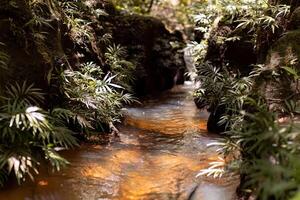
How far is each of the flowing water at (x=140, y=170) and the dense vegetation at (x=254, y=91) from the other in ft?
1.19

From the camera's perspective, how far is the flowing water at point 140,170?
4871mm

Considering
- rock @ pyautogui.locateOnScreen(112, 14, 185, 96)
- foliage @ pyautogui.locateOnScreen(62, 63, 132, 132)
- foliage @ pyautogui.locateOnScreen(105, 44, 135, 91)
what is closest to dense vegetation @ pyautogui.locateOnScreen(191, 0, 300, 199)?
foliage @ pyautogui.locateOnScreen(105, 44, 135, 91)

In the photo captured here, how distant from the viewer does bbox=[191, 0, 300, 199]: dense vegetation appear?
3363 mm

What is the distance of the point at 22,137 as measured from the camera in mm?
4727

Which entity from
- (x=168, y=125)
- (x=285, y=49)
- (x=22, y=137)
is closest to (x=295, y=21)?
(x=285, y=49)

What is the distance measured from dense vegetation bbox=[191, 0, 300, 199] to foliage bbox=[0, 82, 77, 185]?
2.02 m

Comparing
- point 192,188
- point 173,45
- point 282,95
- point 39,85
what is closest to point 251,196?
point 192,188

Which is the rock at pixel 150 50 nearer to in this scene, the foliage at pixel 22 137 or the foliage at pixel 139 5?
the foliage at pixel 139 5

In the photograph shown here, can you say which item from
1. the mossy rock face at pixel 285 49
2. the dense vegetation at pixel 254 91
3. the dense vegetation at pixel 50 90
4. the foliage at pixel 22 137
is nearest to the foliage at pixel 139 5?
the dense vegetation at pixel 254 91

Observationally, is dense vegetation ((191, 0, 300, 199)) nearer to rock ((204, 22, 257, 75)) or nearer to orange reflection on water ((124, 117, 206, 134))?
rock ((204, 22, 257, 75))

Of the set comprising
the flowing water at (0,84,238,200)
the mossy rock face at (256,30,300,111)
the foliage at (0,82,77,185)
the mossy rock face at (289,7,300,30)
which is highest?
the mossy rock face at (289,7,300,30)

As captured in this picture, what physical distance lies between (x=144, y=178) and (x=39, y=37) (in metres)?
2.71

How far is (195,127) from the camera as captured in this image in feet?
28.4

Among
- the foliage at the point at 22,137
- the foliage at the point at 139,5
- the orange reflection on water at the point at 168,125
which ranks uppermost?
the foliage at the point at 139,5
